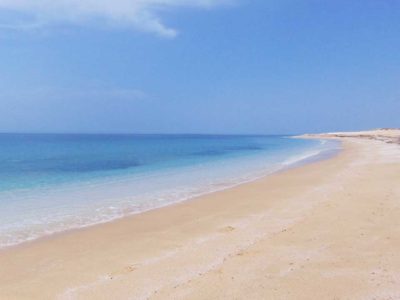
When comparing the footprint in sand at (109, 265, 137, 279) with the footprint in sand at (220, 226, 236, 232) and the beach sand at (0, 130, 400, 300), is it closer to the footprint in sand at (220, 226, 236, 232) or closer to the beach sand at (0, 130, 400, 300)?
the beach sand at (0, 130, 400, 300)

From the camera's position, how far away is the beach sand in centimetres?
536

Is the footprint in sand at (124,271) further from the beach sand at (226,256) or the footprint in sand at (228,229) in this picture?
the footprint in sand at (228,229)

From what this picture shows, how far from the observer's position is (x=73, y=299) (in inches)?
206

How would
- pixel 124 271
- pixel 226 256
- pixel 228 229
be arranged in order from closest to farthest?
pixel 124 271, pixel 226 256, pixel 228 229

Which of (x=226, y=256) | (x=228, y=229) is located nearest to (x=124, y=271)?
(x=226, y=256)

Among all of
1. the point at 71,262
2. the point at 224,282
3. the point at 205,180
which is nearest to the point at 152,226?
the point at 71,262

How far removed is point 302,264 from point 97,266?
3496mm

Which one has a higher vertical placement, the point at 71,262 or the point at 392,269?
the point at 392,269

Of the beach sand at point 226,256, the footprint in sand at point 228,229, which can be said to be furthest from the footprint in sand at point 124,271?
the footprint in sand at point 228,229

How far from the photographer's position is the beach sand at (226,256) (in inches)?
211

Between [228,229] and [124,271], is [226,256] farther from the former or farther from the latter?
[228,229]

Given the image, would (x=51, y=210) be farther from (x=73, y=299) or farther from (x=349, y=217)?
(x=349, y=217)

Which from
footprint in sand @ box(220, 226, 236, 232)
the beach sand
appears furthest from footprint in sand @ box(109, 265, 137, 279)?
footprint in sand @ box(220, 226, 236, 232)

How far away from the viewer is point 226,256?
6.77 m
